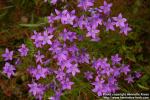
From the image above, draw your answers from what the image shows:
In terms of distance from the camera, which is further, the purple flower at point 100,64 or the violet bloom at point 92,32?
the purple flower at point 100,64

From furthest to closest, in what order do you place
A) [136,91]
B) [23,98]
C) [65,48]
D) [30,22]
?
[30,22]
[23,98]
[136,91]
[65,48]

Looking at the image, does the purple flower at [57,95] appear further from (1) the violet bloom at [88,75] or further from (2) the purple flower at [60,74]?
(1) the violet bloom at [88,75]

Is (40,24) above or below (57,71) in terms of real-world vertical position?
above

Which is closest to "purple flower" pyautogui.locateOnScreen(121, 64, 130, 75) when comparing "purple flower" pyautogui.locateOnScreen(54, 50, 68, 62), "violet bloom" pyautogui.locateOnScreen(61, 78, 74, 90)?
"violet bloom" pyautogui.locateOnScreen(61, 78, 74, 90)

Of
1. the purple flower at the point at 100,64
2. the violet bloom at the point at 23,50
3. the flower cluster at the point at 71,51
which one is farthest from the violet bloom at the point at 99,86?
the violet bloom at the point at 23,50

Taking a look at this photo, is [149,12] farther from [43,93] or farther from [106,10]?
[43,93]

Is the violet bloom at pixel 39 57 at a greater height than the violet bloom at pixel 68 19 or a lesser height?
lesser

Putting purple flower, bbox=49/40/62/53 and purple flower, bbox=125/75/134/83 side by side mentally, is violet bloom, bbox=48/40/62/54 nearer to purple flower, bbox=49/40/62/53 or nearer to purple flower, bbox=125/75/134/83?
purple flower, bbox=49/40/62/53

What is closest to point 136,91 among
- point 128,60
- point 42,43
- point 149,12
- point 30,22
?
point 128,60

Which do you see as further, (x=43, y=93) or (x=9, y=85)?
(x=9, y=85)

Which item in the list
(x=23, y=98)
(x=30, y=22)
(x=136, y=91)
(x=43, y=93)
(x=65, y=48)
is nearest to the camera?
(x=65, y=48)
